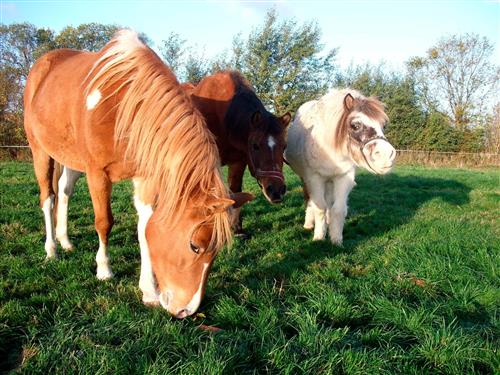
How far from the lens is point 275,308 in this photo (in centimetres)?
299

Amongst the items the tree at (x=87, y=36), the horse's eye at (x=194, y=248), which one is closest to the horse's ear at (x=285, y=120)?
the horse's eye at (x=194, y=248)

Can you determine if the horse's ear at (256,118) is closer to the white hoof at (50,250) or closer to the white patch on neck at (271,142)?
the white patch on neck at (271,142)

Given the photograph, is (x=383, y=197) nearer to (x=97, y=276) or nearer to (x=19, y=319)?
(x=97, y=276)

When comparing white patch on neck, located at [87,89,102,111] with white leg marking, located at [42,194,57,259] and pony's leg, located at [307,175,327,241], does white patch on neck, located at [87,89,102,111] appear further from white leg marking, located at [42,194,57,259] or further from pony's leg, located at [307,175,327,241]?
pony's leg, located at [307,175,327,241]

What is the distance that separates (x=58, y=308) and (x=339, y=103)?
14.4 feet

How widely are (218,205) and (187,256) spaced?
0.45 meters

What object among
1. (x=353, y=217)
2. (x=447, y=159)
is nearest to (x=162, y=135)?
(x=353, y=217)

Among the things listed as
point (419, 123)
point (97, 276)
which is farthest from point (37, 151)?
point (419, 123)

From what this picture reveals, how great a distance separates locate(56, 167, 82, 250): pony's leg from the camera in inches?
188

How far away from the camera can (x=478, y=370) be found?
7.09 feet

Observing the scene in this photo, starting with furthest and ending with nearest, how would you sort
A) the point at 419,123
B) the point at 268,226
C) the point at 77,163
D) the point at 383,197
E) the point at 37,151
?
the point at 419,123, the point at 383,197, the point at 268,226, the point at 37,151, the point at 77,163

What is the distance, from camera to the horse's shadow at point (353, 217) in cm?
451

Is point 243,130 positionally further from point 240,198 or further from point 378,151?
point 240,198

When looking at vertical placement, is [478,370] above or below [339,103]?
below
